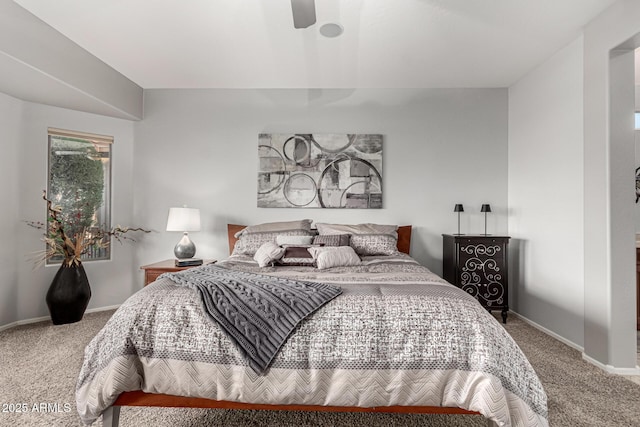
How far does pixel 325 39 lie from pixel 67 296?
366 cm

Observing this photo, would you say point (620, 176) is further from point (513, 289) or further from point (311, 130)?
point (311, 130)

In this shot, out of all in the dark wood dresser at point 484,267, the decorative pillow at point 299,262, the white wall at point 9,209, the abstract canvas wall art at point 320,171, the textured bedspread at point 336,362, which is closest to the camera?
the textured bedspread at point 336,362

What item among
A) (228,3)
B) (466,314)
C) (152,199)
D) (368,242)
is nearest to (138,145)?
(152,199)

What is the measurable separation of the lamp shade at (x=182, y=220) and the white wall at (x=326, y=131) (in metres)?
0.44

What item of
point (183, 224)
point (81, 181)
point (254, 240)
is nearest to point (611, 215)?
point (254, 240)

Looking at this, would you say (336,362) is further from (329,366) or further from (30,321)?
(30,321)

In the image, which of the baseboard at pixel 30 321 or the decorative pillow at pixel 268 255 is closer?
the decorative pillow at pixel 268 255

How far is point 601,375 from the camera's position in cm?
233

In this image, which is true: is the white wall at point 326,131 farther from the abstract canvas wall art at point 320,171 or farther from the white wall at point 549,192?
the white wall at point 549,192

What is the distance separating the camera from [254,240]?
3291 millimetres

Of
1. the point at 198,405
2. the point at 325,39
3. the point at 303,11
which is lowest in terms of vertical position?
the point at 198,405

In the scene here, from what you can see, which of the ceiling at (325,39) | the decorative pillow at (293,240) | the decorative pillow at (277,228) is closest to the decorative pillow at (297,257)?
the decorative pillow at (293,240)

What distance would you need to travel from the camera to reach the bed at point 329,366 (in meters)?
1.46

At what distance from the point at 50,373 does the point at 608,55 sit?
15.6ft
